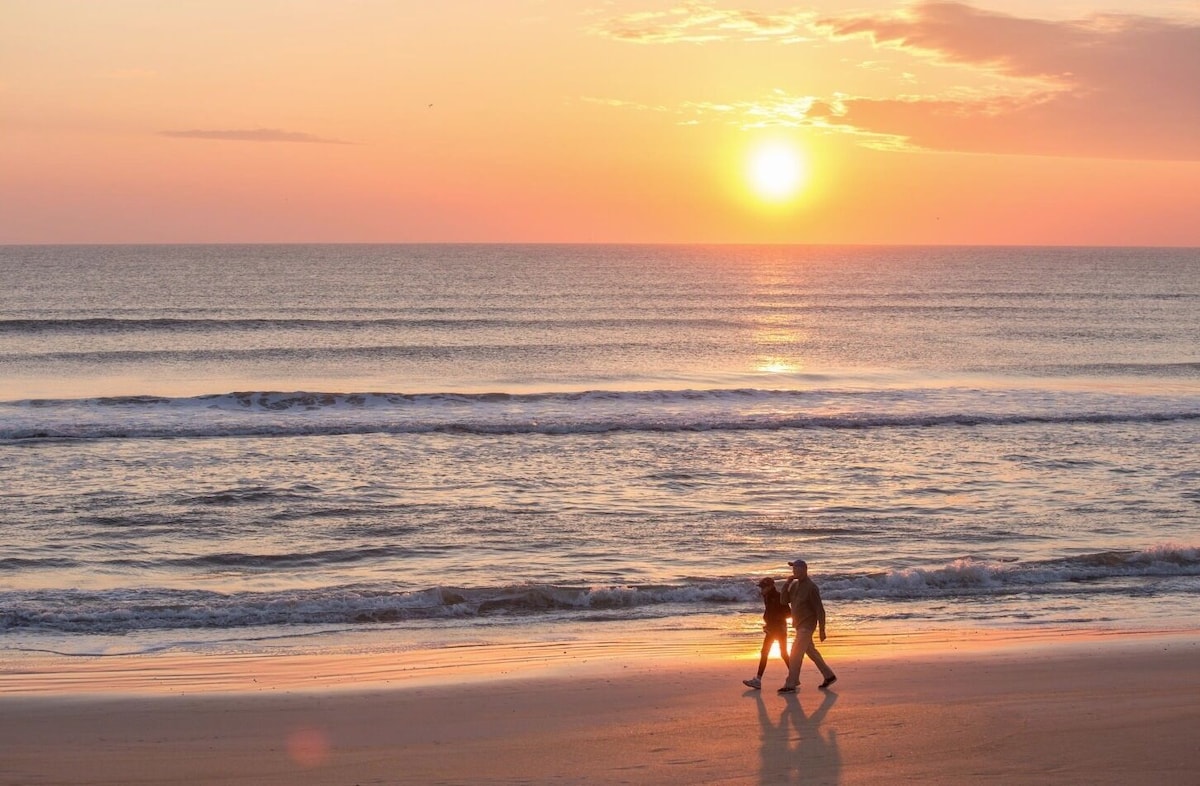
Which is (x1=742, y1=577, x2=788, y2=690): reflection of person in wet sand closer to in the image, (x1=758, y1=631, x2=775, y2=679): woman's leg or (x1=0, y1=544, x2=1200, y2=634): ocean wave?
(x1=758, y1=631, x2=775, y2=679): woman's leg


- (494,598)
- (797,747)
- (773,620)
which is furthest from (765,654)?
(494,598)

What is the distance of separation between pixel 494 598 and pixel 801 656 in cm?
556

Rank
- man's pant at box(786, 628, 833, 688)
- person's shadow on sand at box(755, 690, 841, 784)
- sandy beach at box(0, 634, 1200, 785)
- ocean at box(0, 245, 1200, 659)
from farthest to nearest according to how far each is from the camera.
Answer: ocean at box(0, 245, 1200, 659) → man's pant at box(786, 628, 833, 688) → sandy beach at box(0, 634, 1200, 785) → person's shadow on sand at box(755, 690, 841, 784)

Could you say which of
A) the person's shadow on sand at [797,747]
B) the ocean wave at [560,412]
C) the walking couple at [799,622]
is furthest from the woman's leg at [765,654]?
the ocean wave at [560,412]

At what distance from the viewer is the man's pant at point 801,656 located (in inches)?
441

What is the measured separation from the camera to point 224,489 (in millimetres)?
22781

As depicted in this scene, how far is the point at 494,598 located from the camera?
15.6 meters

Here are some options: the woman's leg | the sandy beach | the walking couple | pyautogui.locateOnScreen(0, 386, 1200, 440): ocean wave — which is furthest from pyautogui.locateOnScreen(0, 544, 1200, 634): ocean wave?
pyautogui.locateOnScreen(0, 386, 1200, 440): ocean wave

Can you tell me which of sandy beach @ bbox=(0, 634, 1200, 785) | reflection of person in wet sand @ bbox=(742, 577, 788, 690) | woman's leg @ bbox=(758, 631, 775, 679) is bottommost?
sandy beach @ bbox=(0, 634, 1200, 785)

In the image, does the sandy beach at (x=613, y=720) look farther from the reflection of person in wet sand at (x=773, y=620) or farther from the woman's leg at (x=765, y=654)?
the reflection of person in wet sand at (x=773, y=620)

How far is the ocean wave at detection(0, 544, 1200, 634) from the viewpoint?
48.2 ft

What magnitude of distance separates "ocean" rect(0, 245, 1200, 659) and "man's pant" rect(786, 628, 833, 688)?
209 centimetres

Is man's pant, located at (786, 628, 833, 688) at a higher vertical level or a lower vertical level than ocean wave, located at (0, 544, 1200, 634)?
higher

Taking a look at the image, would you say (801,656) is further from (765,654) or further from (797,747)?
(797,747)
